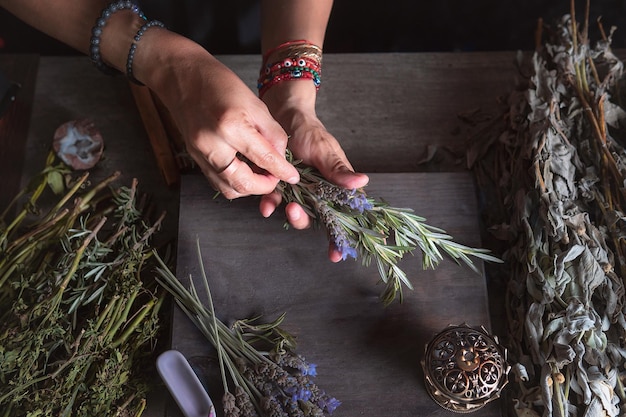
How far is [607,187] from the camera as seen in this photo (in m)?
1.31

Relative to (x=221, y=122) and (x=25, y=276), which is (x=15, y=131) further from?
(x=221, y=122)

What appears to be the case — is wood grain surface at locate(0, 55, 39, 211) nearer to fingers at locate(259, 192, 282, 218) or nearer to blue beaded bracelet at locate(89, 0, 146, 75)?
blue beaded bracelet at locate(89, 0, 146, 75)

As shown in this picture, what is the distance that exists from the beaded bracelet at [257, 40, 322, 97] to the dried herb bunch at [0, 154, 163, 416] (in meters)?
0.41

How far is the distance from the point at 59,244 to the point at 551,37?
1305 mm

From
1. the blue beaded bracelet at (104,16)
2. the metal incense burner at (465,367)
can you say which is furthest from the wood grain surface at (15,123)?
the metal incense burner at (465,367)

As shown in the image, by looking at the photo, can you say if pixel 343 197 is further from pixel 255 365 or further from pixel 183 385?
pixel 183 385

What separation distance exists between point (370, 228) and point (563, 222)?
39 centimetres

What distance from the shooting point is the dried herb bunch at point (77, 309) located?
1.16 m

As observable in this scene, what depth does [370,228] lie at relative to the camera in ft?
4.09

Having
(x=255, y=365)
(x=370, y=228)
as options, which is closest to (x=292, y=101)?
(x=370, y=228)

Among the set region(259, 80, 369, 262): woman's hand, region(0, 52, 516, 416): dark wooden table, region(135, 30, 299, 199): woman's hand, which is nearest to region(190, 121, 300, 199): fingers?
region(135, 30, 299, 199): woman's hand

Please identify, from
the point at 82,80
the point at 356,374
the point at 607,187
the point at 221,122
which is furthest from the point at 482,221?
the point at 82,80

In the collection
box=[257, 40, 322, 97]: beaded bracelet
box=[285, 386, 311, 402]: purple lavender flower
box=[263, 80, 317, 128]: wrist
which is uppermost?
box=[257, 40, 322, 97]: beaded bracelet

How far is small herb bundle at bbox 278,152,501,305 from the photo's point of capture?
1.18 m
